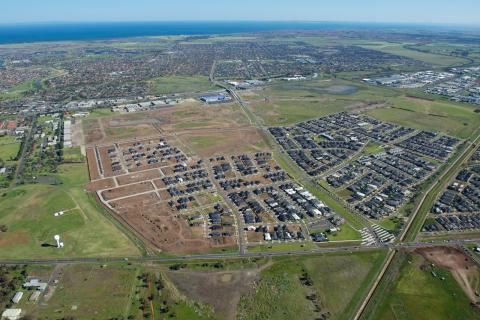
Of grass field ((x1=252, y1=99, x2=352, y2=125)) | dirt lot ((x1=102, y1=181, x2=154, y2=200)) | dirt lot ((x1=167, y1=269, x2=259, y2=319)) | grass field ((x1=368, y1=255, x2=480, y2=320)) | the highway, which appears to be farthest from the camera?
grass field ((x1=252, y1=99, x2=352, y2=125))

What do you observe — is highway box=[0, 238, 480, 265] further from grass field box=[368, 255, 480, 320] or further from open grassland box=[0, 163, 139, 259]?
grass field box=[368, 255, 480, 320]

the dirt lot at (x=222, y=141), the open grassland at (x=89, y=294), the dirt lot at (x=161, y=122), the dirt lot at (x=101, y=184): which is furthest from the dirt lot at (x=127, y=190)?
the dirt lot at (x=161, y=122)

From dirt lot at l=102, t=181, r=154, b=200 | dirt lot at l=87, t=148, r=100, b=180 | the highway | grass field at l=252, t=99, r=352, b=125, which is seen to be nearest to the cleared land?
the highway

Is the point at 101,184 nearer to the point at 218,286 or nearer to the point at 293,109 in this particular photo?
the point at 218,286

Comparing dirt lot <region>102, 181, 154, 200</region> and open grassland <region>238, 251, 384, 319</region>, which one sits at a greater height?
dirt lot <region>102, 181, 154, 200</region>

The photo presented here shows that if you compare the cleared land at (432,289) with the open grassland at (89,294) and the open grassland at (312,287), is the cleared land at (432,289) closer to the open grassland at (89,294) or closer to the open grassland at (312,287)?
the open grassland at (312,287)
